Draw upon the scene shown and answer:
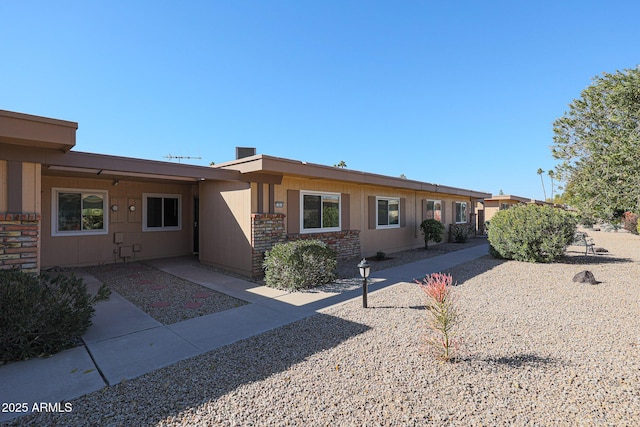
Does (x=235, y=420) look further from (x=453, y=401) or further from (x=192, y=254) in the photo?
(x=192, y=254)

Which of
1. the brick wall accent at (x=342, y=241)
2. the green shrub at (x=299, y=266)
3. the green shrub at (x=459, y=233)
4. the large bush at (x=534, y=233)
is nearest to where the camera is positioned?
the green shrub at (x=299, y=266)

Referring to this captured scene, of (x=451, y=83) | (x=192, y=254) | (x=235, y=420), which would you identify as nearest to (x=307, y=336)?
(x=235, y=420)

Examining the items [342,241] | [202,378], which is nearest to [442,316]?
[202,378]

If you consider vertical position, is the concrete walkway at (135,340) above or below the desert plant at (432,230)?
below

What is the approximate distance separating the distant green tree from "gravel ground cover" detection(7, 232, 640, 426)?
197 inches

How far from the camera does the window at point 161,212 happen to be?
1005cm

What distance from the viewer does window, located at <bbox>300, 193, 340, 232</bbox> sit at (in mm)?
9203

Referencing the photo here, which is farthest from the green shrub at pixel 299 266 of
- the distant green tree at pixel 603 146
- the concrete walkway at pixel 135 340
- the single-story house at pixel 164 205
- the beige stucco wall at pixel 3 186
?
the distant green tree at pixel 603 146

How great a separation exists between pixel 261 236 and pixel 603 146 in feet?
34.7

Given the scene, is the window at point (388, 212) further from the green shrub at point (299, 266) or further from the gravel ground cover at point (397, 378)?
the gravel ground cover at point (397, 378)

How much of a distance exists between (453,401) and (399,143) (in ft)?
60.4

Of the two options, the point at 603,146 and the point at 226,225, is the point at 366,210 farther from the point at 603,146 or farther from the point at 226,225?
the point at 603,146

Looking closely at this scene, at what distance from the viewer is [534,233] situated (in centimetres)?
962

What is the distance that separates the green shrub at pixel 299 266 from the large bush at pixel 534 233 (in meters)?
6.65
